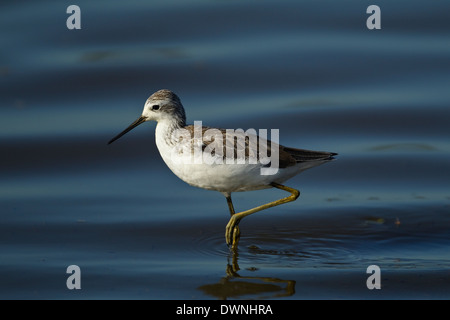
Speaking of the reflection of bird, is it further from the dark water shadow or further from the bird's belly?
the dark water shadow

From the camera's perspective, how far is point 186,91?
41.3 ft

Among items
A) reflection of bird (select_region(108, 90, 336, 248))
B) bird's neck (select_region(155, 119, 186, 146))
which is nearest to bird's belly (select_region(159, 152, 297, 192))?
reflection of bird (select_region(108, 90, 336, 248))

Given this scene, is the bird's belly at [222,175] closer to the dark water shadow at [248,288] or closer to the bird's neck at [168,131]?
the bird's neck at [168,131]

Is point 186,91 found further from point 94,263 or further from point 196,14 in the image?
point 94,263

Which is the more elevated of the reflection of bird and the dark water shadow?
the reflection of bird

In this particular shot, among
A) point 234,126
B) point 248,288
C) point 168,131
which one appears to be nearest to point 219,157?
point 168,131

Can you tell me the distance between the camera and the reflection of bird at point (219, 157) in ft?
26.4

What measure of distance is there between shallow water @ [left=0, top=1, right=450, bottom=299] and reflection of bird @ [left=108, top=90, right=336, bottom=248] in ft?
2.51

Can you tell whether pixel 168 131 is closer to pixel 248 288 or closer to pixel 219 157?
pixel 219 157

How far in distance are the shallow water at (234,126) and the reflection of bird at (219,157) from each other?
0.77 meters

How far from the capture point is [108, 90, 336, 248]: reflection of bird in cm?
805

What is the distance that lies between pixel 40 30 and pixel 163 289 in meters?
7.90

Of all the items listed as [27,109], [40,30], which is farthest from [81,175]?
[40,30]

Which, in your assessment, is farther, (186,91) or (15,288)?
(186,91)
